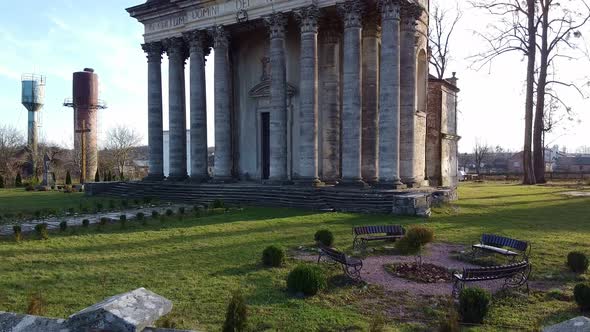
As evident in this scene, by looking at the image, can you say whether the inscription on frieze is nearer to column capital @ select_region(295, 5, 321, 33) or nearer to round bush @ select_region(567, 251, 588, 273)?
column capital @ select_region(295, 5, 321, 33)

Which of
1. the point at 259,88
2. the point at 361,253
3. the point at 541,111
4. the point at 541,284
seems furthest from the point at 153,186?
the point at 541,111

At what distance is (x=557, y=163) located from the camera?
105938 mm

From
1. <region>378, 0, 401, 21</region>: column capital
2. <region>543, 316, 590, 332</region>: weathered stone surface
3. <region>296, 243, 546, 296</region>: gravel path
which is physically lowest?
<region>296, 243, 546, 296</region>: gravel path

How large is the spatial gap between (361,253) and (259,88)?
703 inches


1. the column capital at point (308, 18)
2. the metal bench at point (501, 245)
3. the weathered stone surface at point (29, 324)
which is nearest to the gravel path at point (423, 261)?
the metal bench at point (501, 245)

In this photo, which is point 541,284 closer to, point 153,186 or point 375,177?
point 375,177

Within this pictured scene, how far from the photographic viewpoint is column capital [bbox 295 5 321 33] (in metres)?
22.4

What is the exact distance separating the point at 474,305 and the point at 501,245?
196 inches

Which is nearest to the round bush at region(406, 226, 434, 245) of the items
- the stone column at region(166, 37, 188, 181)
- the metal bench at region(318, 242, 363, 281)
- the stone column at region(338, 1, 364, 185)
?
the metal bench at region(318, 242, 363, 281)

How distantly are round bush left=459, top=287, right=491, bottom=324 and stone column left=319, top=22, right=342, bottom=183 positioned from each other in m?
17.2

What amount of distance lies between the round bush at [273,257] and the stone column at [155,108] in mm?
20553

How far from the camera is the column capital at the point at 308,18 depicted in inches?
882

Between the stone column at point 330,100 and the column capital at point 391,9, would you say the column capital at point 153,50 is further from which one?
the column capital at point 391,9

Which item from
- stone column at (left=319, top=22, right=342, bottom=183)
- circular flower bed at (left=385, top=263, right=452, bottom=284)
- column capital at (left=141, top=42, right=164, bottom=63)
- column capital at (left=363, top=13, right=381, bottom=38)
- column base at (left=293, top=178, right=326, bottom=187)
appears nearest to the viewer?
circular flower bed at (left=385, top=263, right=452, bottom=284)
